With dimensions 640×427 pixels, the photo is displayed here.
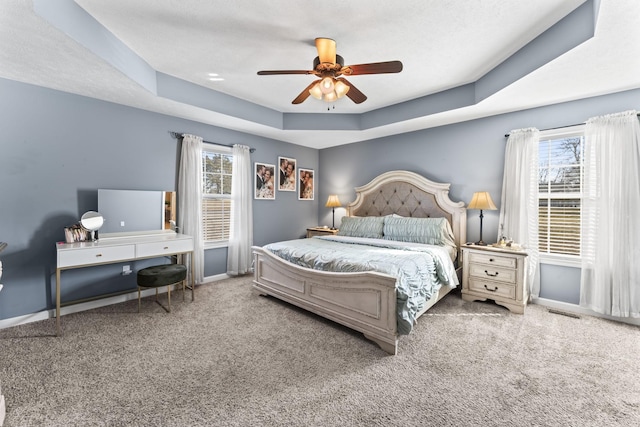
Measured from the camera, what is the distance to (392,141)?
4875 millimetres

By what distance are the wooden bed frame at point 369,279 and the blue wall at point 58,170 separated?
76.3 inches

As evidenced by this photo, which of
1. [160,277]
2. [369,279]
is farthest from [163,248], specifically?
[369,279]

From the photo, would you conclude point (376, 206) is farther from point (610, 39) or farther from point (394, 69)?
point (610, 39)

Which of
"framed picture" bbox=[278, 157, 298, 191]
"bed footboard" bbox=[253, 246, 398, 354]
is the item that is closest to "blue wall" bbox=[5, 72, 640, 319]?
"framed picture" bbox=[278, 157, 298, 191]

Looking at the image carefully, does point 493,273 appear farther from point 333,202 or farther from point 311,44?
point 311,44

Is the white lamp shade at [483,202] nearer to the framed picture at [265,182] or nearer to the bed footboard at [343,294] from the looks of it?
the bed footboard at [343,294]

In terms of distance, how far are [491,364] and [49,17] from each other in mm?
4160

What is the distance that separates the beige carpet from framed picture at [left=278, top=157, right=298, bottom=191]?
2.94 metres

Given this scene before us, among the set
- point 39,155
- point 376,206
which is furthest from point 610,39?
point 39,155

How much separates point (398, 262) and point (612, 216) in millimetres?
2439

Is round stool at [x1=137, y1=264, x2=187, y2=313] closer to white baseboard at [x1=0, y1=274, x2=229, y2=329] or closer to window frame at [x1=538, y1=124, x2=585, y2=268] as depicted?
white baseboard at [x1=0, y1=274, x2=229, y2=329]

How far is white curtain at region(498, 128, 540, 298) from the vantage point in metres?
3.38

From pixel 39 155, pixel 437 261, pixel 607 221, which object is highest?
pixel 39 155

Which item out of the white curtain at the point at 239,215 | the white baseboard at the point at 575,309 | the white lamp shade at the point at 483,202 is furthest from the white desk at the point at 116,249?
the white baseboard at the point at 575,309
